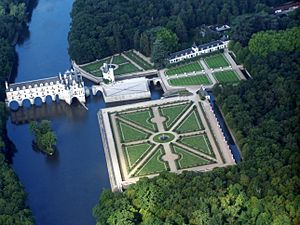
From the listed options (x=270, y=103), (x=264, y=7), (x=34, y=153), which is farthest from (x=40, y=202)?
(x=264, y=7)

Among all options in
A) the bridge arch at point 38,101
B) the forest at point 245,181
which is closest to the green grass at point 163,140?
the forest at point 245,181

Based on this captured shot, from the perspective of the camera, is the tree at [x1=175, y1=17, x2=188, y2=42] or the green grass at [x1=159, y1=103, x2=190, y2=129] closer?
the green grass at [x1=159, y1=103, x2=190, y2=129]

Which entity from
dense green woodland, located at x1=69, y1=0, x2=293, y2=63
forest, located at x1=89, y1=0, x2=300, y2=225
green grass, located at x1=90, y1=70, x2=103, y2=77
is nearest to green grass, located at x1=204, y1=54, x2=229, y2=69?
dense green woodland, located at x1=69, y1=0, x2=293, y2=63

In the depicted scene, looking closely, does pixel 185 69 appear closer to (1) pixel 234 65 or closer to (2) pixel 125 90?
(1) pixel 234 65

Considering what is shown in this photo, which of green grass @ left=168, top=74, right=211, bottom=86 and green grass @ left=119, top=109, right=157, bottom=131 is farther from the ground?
green grass @ left=168, top=74, right=211, bottom=86

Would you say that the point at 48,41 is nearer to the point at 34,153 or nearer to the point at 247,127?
the point at 34,153

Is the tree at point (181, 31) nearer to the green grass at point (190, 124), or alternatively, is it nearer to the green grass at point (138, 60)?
the green grass at point (138, 60)

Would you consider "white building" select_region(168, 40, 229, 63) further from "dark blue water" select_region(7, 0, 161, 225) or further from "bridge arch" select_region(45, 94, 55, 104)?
"bridge arch" select_region(45, 94, 55, 104)

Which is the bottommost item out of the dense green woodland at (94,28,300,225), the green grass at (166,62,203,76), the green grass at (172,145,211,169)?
the dense green woodland at (94,28,300,225)
